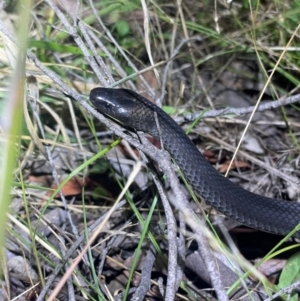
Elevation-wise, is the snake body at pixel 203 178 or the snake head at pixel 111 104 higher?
the snake head at pixel 111 104

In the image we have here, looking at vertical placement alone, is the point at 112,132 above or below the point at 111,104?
below

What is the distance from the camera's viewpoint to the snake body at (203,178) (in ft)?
5.97

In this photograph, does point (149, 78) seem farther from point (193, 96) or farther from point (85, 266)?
point (85, 266)

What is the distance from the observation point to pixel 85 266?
194cm

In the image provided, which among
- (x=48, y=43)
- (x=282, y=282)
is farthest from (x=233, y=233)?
(x=48, y=43)

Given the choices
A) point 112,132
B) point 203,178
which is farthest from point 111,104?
point 203,178

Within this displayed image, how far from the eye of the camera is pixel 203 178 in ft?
6.00

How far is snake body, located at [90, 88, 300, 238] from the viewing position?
1819 millimetres

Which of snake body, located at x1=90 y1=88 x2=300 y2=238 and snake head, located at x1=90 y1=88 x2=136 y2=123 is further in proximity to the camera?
snake head, located at x1=90 y1=88 x2=136 y2=123

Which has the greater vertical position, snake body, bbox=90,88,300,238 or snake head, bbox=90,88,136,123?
snake head, bbox=90,88,136,123

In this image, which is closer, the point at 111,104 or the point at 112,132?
the point at 111,104

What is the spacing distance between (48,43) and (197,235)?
1.38m

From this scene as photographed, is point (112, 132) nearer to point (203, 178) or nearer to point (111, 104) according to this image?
point (111, 104)

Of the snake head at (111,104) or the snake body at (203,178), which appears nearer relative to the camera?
the snake body at (203,178)
